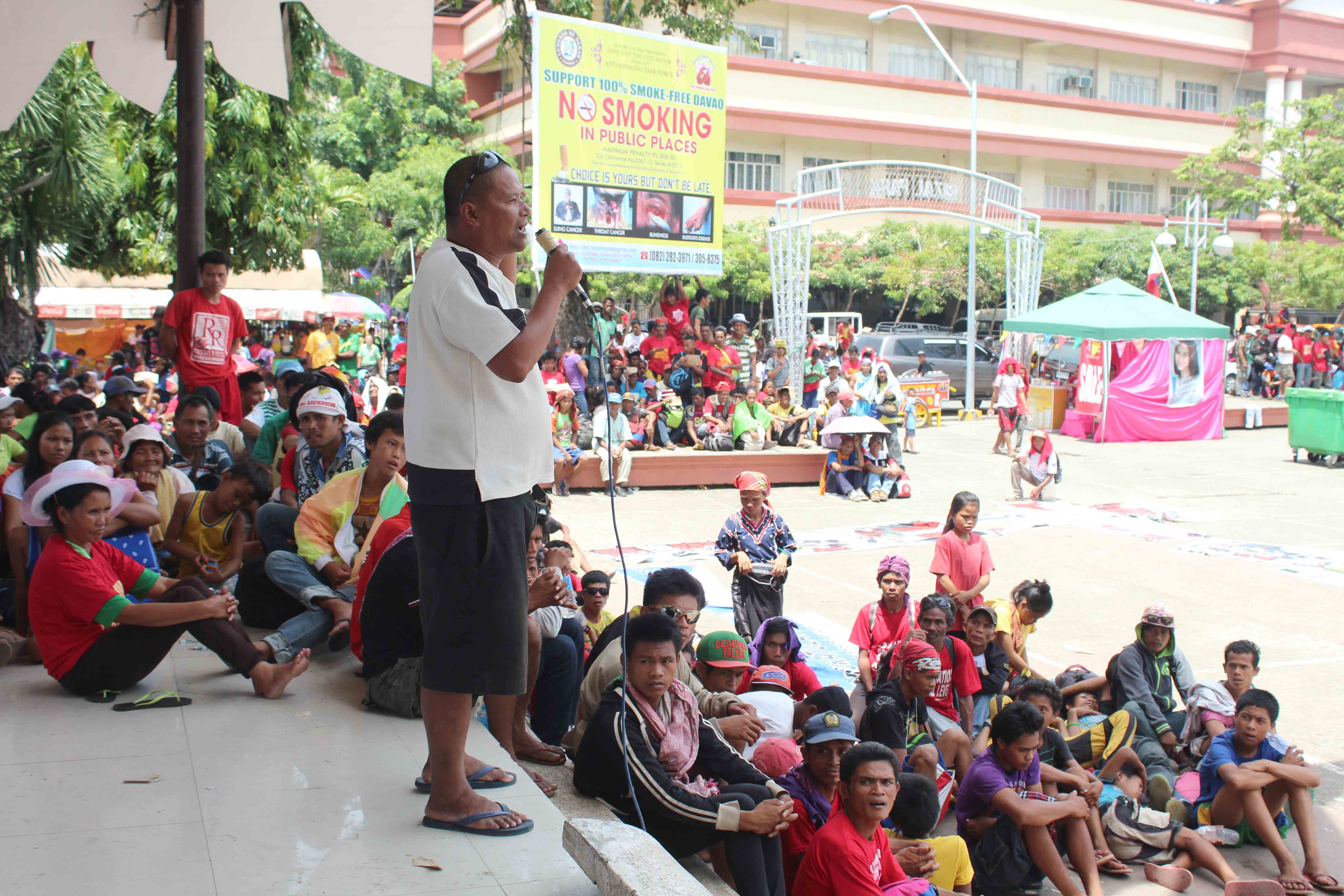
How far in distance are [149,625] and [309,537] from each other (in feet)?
3.59

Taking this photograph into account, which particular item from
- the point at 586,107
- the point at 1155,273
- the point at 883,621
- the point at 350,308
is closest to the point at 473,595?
the point at 883,621

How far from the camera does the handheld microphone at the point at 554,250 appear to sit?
2939 millimetres

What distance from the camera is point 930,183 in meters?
21.8

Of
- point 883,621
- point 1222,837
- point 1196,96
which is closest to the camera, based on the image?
point 1222,837

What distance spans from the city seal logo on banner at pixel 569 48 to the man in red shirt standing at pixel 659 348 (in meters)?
4.05

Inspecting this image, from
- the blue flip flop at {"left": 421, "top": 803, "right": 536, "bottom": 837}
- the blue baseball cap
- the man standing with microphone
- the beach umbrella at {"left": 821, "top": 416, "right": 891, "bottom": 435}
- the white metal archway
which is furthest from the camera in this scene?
the white metal archway

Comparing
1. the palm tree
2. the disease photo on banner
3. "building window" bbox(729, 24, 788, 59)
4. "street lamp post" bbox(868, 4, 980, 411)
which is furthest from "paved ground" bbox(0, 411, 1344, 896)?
"building window" bbox(729, 24, 788, 59)

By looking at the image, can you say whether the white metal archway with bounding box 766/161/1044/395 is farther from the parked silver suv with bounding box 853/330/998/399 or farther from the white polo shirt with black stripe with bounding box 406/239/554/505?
the white polo shirt with black stripe with bounding box 406/239/554/505

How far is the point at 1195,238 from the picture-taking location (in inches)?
1181

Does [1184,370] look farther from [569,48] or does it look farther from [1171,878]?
[1171,878]

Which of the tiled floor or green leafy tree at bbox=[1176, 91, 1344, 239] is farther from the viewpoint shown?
green leafy tree at bbox=[1176, 91, 1344, 239]

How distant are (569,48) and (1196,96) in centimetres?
4018

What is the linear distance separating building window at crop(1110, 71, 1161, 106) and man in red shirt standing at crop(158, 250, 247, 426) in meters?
45.3

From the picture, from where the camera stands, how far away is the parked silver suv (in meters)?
25.5
